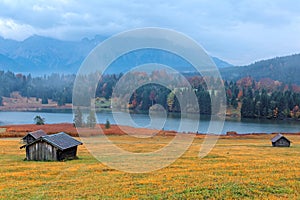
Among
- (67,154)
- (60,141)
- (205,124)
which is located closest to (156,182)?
(67,154)

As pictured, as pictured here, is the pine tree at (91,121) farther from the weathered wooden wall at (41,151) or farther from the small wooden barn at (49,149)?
the weathered wooden wall at (41,151)

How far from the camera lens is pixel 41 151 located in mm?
39969

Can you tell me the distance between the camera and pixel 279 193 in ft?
70.4

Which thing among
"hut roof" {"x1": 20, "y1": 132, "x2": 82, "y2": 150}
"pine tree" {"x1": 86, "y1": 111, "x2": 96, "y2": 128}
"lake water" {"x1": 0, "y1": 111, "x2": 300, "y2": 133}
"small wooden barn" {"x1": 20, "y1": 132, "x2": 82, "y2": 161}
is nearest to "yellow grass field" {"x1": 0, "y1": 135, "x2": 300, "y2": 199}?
"small wooden barn" {"x1": 20, "y1": 132, "x2": 82, "y2": 161}

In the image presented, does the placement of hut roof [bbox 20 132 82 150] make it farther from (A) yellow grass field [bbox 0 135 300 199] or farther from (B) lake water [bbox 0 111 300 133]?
(B) lake water [bbox 0 111 300 133]

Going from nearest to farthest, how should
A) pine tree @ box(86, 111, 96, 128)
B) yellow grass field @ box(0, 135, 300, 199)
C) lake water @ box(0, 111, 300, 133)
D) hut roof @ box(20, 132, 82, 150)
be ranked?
yellow grass field @ box(0, 135, 300, 199), hut roof @ box(20, 132, 82, 150), pine tree @ box(86, 111, 96, 128), lake water @ box(0, 111, 300, 133)

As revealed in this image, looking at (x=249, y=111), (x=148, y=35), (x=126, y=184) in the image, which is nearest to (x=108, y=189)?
(x=126, y=184)

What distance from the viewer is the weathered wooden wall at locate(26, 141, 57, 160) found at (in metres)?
39.5

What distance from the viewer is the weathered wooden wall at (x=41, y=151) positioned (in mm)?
39500

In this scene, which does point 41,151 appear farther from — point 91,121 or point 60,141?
point 91,121

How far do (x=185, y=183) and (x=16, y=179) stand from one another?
14.2 meters

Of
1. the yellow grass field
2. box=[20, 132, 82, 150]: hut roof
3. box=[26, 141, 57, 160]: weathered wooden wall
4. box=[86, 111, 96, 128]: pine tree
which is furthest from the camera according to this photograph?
box=[86, 111, 96, 128]: pine tree

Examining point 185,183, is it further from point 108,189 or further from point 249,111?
point 249,111

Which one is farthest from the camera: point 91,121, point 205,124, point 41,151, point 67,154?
point 205,124
